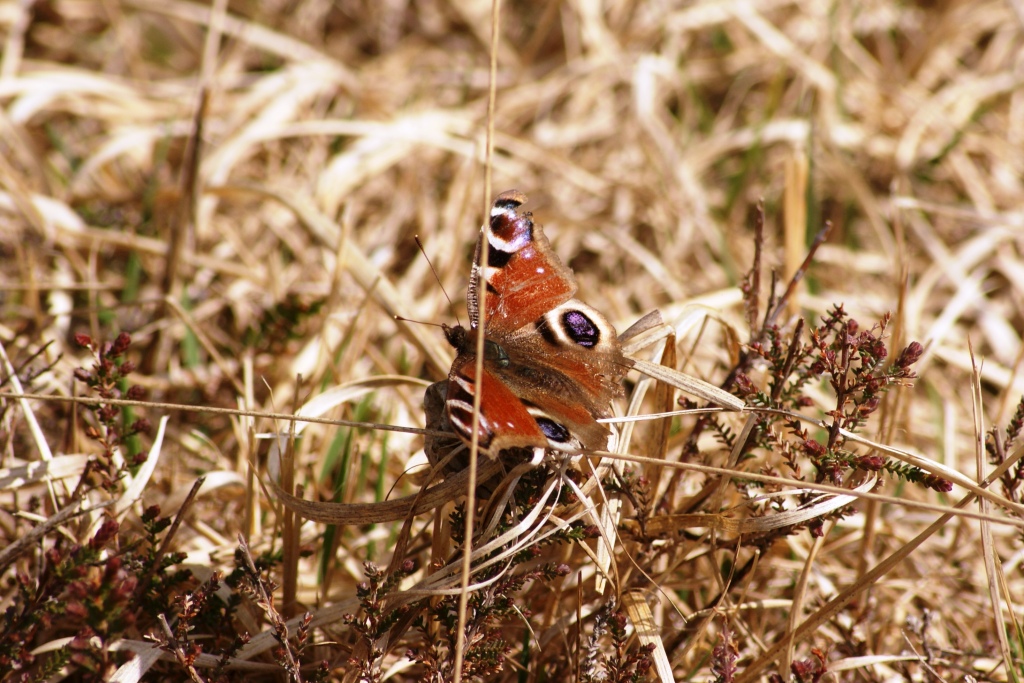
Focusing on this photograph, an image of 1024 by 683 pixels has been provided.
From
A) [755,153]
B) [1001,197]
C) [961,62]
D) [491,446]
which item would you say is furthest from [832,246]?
[491,446]

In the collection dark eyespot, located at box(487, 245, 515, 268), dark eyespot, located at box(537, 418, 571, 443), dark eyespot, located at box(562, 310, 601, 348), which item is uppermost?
dark eyespot, located at box(487, 245, 515, 268)

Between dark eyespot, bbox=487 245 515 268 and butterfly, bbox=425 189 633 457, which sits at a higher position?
dark eyespot, bbox=487 245 515 268

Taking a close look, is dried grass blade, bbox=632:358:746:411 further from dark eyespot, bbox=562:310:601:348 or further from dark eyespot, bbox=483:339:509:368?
dark eyespot, bbox=483:339:509:368

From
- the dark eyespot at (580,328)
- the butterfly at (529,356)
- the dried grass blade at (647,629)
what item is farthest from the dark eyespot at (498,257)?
the dried grass blade at (647,629)

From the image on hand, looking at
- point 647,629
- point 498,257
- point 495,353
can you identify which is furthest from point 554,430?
point 498,257

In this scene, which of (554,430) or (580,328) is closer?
(554,430)

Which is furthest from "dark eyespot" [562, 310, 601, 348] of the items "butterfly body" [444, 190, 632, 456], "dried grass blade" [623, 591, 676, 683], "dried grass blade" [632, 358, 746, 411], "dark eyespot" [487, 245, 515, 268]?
"dried grass blade" [623, 591, 676, 683]

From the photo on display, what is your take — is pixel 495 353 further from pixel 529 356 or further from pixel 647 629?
pixel 647 629
